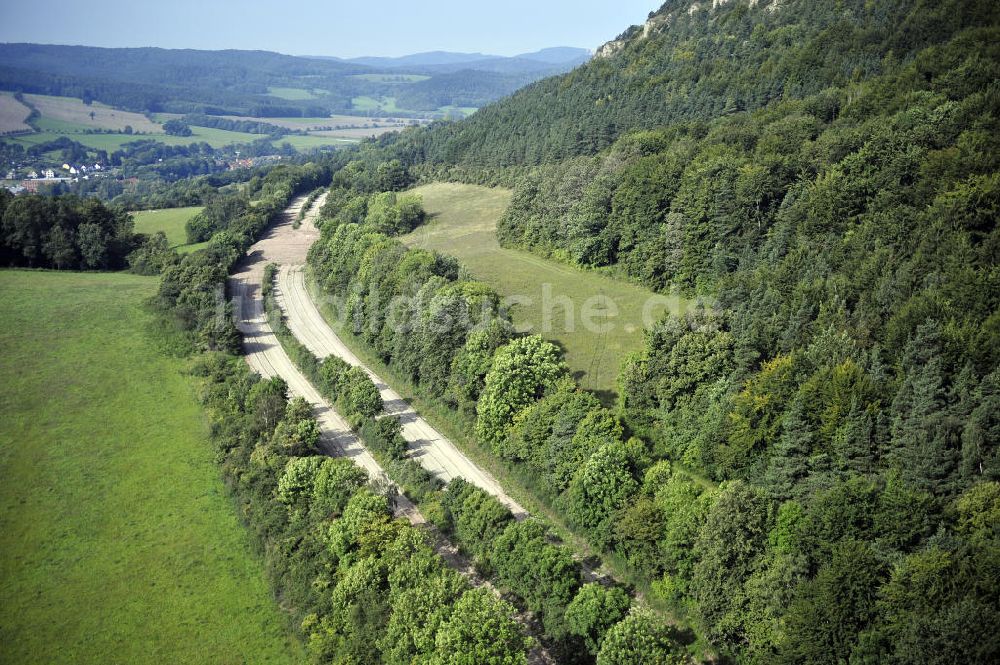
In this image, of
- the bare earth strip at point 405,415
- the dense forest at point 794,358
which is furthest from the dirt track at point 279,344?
the dense forest at point 794,358

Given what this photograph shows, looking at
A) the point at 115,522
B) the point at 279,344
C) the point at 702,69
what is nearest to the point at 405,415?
the point at 115,522

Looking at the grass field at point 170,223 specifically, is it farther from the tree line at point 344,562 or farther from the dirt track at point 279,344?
the tree line at point 344,562

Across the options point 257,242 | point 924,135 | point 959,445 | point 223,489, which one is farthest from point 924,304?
point 257,242

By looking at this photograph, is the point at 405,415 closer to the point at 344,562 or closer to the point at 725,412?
the point at 344,562

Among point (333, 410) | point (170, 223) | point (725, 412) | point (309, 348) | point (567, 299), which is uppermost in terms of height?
point (725, 412)

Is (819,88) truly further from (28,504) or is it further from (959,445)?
(28,504)

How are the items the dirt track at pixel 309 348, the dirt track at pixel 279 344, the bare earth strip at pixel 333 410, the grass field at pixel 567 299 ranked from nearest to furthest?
the bare earth strip at pixel 333 410, the dirt track at pixel 309 348, the dirt track at pixel 279 344, the grass field at pixel 567 299
